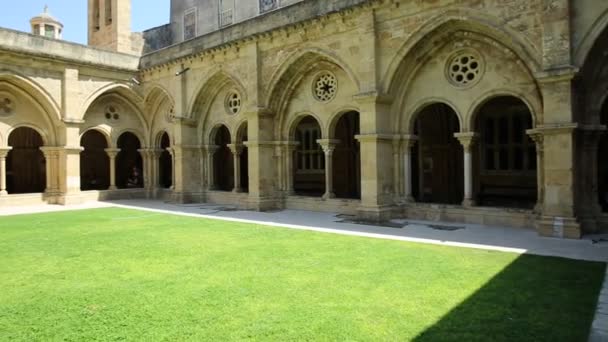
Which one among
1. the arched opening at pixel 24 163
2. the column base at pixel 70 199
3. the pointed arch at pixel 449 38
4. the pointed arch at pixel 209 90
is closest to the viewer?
the pointed arch at pixel 449 38

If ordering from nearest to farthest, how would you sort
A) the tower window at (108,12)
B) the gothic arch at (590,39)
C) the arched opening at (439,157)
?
the gothic arch at (590,39)
the arched opening at (439,157)
the tower window at (108,12)

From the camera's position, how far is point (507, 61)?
9.99 metres

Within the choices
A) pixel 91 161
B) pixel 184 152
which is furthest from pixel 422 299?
pixel 91 161

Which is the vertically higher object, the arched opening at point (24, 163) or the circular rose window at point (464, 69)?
the circular rose window at point (464, 69)

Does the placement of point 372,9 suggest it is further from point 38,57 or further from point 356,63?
point 38,57

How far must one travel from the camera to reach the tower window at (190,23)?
23625 millimetres

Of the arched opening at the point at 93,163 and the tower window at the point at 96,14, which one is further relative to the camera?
the tower window at the point at 96,14

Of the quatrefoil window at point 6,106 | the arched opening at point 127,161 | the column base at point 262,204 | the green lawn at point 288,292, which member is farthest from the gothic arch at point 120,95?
the green lawn at point 288,292

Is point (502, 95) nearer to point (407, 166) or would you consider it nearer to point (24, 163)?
point (407, 166)

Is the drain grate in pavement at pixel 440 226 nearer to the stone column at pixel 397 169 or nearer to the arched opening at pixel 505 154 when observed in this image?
the stone column at pixel 397 169

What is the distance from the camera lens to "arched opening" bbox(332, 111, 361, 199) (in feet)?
58.2

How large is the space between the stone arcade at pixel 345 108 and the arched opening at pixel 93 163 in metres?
0.10

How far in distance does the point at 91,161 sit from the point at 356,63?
59.4 feet

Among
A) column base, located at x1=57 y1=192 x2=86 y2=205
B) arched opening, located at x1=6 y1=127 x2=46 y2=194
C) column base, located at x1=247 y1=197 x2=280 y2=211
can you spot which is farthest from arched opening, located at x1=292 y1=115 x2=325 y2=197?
arched opening, located at x1=6 y1=127 x2=46 y2=194
